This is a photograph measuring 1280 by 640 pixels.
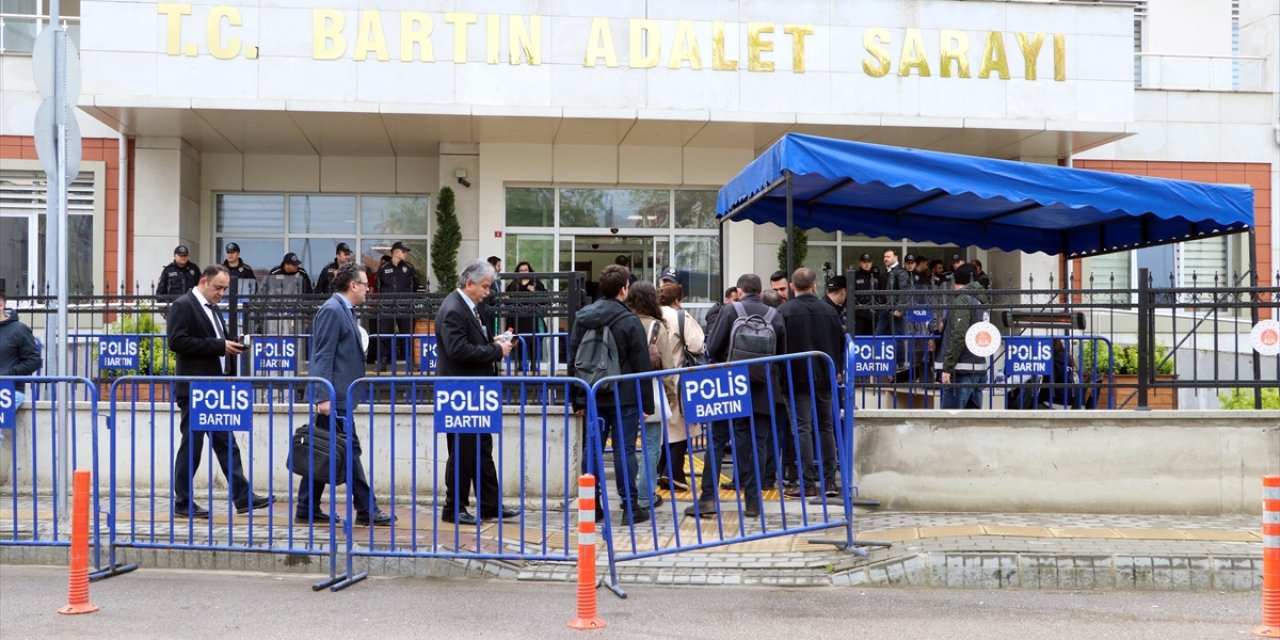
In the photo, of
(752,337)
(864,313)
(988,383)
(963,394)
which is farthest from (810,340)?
(963,394)

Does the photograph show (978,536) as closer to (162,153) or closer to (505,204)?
(505,204)

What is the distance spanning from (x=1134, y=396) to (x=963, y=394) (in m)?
1.43

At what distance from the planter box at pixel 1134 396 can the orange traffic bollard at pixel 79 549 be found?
307 inches

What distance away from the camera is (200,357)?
8.73m

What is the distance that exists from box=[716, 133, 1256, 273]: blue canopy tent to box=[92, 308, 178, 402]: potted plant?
5658mm

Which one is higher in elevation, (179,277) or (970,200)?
(970,200)

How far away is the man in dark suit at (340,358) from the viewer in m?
8.03

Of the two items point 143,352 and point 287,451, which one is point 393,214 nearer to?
point 143,352

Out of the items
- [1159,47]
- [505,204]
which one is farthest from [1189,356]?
[1159,47]

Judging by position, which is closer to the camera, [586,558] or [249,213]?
[586,558]

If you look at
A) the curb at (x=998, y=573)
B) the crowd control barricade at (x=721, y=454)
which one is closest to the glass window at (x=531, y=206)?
the crowd control barricade at (x=721, y=454)

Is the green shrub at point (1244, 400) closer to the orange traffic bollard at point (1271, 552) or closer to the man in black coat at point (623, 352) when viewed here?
the orange traffic bollard at point (1271, 552)

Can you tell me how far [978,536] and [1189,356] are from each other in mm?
5721

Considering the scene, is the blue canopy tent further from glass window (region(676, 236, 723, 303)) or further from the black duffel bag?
glass window (region(676, 236, 723, 303))
